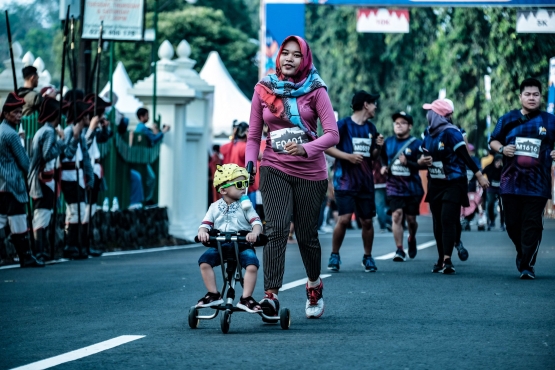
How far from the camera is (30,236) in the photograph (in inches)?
602

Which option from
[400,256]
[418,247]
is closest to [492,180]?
[418,247]

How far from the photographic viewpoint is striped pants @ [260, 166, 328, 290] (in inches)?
357

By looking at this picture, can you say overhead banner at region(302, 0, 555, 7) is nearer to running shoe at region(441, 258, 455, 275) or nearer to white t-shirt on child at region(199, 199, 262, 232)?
running shoe at region(441, 258, 455, 275)

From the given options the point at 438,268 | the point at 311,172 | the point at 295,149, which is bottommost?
the point at 438,268

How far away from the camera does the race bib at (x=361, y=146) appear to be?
46.1 ft

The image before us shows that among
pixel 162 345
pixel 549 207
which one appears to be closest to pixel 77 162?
pixel 162 345

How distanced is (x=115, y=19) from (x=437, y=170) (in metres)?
7.48

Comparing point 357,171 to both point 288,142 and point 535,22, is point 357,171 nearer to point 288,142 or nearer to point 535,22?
point 288,142

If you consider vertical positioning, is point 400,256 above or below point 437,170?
below

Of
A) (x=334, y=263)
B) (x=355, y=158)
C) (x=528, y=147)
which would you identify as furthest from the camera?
(x=334, y=263)

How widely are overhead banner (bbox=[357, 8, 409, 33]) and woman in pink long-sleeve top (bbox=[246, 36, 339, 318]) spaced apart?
72.3 ft

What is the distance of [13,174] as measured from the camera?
47.2 ft

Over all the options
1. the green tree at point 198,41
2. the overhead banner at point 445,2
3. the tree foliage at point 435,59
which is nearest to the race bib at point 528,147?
the overhead banner at point 445,2

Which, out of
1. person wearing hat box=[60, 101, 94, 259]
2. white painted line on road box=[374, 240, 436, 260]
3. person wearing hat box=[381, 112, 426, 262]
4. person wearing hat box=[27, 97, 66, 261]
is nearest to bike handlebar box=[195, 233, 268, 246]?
person wearing hat box=[27, 97, 66, 261]
